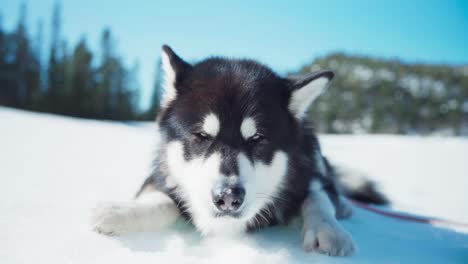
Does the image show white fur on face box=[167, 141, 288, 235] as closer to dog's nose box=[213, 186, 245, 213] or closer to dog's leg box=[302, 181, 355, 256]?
dog's nose box=[213, 186, 245, 213]

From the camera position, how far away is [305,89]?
91.3 inches

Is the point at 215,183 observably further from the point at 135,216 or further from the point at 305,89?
the point at 305,89

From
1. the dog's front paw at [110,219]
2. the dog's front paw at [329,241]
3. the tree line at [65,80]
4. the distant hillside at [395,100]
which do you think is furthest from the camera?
the tree line at [65,80]

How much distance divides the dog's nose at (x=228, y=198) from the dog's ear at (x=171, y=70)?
106cm

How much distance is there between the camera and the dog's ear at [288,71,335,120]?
2262mm

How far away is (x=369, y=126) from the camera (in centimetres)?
1647

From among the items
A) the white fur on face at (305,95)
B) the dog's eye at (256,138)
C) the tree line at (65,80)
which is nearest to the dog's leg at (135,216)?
the dog's eye at (256,138)

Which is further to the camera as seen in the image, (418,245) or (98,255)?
→ (418,245)

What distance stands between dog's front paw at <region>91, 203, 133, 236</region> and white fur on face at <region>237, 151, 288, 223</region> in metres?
0.76

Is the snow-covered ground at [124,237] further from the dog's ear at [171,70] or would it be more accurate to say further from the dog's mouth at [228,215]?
the dog's ear at [171,70]

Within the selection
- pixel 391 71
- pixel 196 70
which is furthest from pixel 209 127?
pixel 391 71

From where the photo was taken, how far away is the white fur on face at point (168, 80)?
7.83ft

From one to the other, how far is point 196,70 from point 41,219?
1493mm

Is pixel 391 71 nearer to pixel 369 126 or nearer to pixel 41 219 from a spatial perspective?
pixel 369 126
